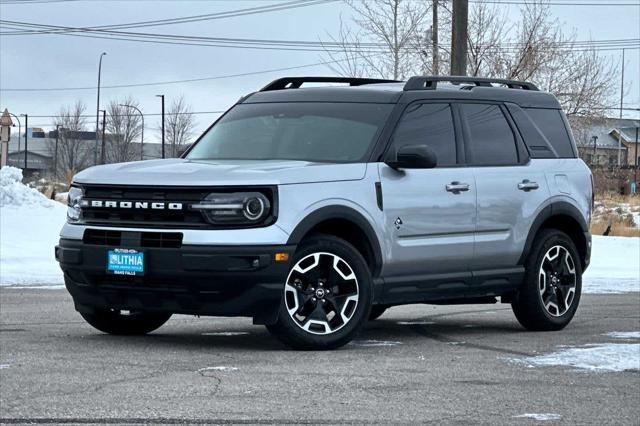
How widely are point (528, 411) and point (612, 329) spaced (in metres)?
4.37

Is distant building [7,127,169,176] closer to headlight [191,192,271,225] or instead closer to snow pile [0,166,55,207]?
snow pile [0,166,55,207]

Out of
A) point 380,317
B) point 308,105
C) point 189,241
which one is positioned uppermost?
point 308,105

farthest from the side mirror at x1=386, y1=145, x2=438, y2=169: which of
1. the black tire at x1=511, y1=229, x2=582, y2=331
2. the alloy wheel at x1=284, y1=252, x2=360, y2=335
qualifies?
the black tire at x1=511, y1=229, x2=582, y2=331

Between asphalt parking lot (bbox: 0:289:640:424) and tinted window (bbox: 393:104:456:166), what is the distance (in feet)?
4.70

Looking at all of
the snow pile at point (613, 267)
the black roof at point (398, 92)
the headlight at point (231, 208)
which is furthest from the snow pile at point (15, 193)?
the headlight at point (231, 208)

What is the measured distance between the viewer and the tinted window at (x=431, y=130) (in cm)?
983

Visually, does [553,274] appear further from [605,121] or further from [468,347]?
[605,121]

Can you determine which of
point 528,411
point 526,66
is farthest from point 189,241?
point 526,66

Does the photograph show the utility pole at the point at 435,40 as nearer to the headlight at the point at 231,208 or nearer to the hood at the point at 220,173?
the hood at the point at 220,173

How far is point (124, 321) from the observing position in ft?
32.0

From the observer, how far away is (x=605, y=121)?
4553cm

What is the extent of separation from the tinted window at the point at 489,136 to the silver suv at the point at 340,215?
12 mm

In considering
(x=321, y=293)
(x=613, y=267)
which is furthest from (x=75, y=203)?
(x=613, y=267)

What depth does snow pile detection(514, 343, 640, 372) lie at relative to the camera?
8.44 metres
